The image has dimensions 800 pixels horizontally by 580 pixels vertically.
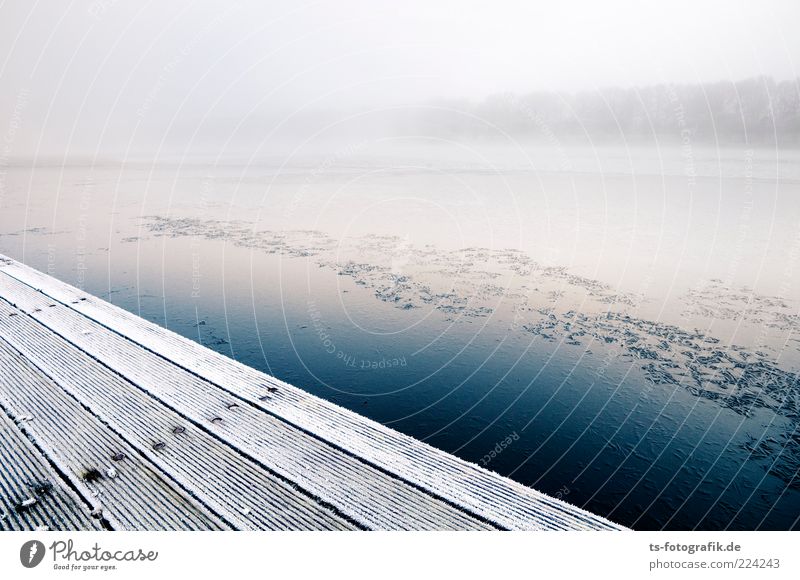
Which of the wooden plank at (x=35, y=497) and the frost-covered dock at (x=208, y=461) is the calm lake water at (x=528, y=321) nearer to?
the frost-covered dock at (x=208, y=461)

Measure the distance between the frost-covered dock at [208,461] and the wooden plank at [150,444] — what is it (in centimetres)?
7

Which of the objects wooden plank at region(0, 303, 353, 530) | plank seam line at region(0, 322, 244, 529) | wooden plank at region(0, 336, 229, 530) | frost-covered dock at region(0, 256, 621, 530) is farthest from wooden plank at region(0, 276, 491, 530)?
wooden plank at region(0, 336, 229, 530)

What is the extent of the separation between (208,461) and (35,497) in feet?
24.1

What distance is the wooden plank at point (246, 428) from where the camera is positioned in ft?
72.4

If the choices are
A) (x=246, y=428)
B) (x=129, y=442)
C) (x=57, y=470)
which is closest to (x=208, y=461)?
(x=246, y=428)

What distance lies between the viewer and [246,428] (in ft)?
89.8

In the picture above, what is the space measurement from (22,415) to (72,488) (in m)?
8.58

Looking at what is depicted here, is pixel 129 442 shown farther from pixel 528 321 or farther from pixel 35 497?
pixel 528 321

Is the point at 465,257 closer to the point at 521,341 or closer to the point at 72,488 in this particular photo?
the point at 521,341

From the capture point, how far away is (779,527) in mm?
23844

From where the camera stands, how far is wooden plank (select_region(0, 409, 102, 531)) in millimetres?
20281

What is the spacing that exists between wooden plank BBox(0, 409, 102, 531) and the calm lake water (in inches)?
609

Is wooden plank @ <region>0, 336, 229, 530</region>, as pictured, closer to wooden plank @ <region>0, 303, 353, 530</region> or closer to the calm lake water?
wooden plank @ <region>0, 303, 353, 530</region>

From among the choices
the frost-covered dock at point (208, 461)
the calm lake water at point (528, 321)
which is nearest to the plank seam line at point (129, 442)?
the frost-covered dock at point (208, 461)
